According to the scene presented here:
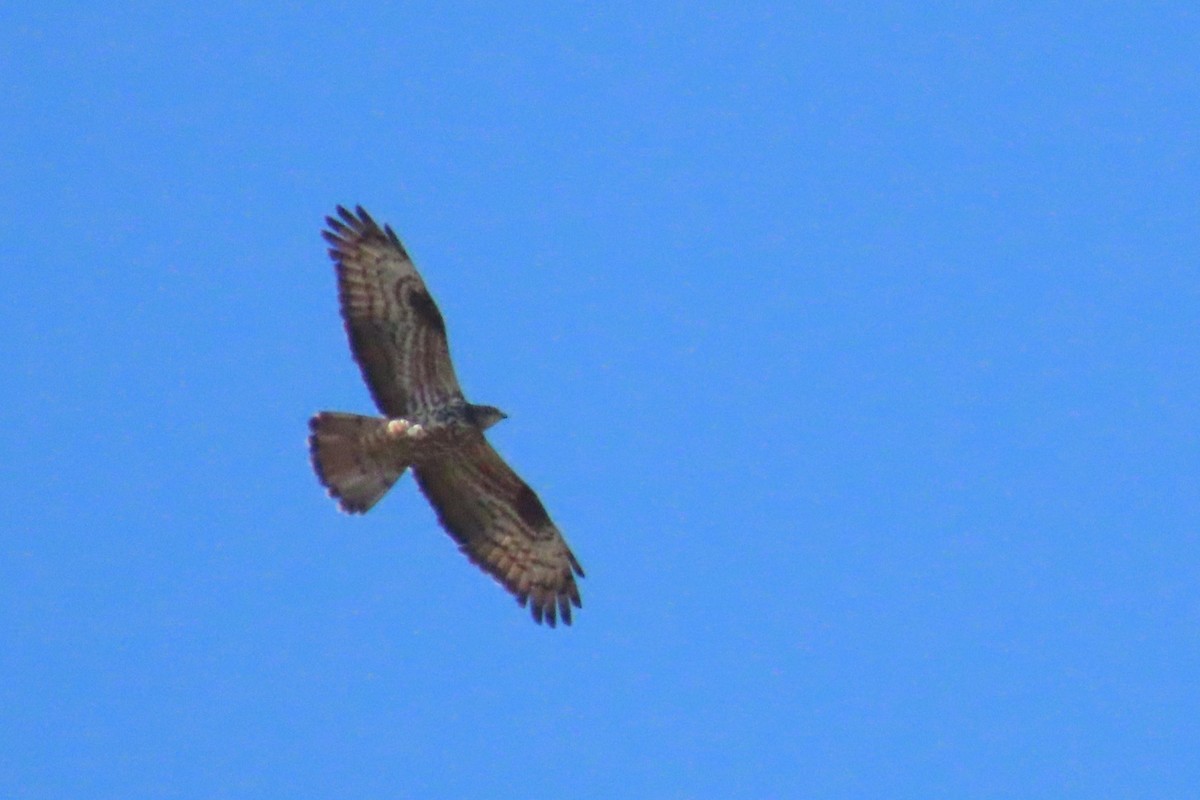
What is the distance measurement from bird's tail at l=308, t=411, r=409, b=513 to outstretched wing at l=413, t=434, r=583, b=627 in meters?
0.53

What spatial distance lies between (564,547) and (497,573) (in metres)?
0.57

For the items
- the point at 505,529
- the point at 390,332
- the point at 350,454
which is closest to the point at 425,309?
the point at 390,332

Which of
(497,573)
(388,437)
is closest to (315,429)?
(388,437)

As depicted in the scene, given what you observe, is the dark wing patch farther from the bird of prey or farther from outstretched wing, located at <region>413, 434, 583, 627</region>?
outstretched wing, located at <region>413, 434, 583, 627</region>

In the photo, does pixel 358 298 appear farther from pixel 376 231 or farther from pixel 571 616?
pixel 571 616

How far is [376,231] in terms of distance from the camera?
59.3 feet

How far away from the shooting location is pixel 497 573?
61.6 feet

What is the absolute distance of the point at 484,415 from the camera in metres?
18.0

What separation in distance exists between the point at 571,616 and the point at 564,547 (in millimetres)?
559

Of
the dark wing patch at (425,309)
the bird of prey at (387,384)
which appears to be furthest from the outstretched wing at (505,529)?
the dark wing patch at (425,309)

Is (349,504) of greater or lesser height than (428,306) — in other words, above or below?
below

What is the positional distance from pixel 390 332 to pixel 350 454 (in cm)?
97

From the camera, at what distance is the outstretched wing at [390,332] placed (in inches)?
707

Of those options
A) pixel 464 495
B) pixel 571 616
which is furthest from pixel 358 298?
pixel 571 616
